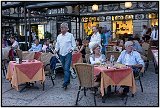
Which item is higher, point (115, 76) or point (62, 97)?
point (115, 76)

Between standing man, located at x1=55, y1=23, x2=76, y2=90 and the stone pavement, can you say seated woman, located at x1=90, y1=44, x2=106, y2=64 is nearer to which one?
standing man, located at x1=55, y1=23, x2=76, y2=90

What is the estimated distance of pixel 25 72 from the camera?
715cm

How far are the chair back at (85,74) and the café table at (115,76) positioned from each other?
0.84 feet

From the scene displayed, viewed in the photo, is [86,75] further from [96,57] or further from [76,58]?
[76,58]

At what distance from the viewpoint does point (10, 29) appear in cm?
2572

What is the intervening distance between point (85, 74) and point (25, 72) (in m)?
1.98

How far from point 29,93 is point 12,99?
1.98 feet

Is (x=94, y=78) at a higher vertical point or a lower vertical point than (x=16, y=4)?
lower

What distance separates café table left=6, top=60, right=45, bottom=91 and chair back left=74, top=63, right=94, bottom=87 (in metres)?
1.70

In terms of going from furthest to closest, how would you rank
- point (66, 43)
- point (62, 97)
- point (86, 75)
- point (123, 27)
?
point (123, 27)
point (66, 43)
point (62, 97)
point (86, 75)

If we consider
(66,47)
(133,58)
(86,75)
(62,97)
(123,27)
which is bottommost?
(62,97)

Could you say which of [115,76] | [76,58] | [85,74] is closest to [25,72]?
[85,74]

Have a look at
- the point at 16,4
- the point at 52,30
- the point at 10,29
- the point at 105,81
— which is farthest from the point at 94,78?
the point at 52,30

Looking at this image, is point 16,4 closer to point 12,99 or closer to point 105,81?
point 12,99
